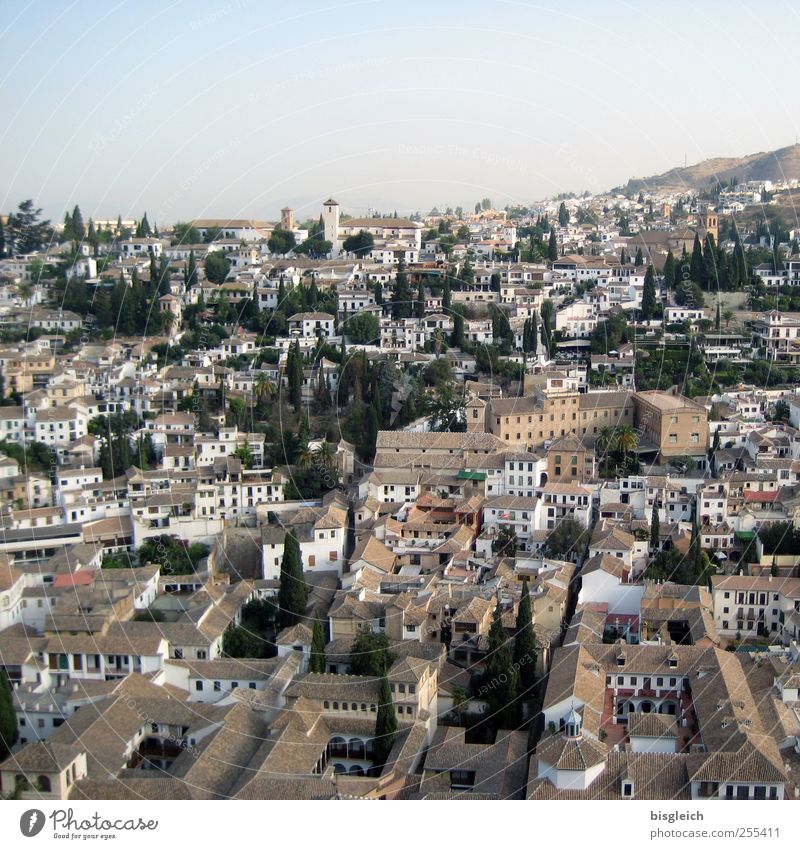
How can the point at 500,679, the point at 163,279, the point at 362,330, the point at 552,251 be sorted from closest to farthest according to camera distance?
1. the point at 500,679
2. the point at 362,330
3. the point at 163,279
4. the point at 552,251

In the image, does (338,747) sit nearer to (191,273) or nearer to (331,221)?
(191,273)

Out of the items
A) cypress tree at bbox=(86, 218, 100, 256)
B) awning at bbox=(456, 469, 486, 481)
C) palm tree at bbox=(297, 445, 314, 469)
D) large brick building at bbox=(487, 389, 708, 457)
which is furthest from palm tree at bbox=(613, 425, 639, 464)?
cypress tree at bbox=(86, 218, 100, 256)

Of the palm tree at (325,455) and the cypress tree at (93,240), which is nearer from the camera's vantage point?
the palm tree at (325,455)

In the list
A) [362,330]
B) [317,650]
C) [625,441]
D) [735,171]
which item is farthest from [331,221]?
[735,171]

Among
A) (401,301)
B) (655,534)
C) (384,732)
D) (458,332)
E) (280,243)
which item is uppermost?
(280,243)

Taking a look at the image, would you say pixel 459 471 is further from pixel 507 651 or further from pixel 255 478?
pixel 507 651

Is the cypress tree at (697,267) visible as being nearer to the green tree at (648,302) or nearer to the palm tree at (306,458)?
the green tree at (648,302)

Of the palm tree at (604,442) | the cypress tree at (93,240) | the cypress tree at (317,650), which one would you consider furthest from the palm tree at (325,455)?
the cypress tree at (93,240)
